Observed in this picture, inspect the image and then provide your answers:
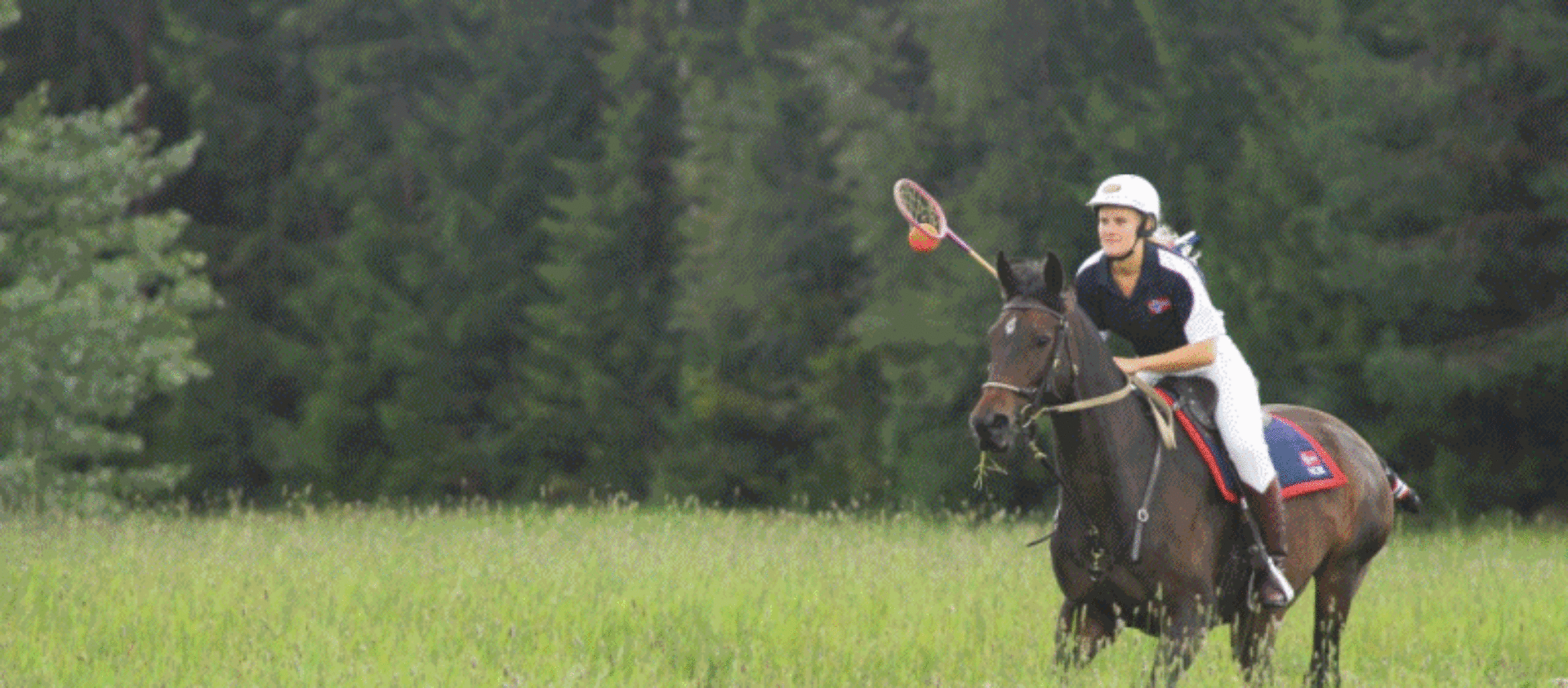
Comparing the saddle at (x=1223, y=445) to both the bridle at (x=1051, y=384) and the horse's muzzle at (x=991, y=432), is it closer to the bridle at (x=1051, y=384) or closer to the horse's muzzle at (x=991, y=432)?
the bridle at (x=1051, y=384)

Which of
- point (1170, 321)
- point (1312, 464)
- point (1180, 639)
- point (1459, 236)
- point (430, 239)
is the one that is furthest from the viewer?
point (430, 239)

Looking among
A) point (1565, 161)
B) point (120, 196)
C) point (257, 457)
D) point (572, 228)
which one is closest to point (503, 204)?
point (572, 228)

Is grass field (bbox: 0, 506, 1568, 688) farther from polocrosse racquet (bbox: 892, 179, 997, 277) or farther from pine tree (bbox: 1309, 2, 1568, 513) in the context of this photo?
pine tree (bbox: 1309, 2, 1568, 513)

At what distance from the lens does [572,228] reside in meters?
42.6

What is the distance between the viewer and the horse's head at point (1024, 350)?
752 centimetres

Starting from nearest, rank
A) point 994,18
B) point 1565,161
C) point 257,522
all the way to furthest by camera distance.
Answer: point 257,522 → point 1565,161 → point 994,18

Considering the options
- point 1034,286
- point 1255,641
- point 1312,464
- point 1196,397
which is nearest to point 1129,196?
point 1034,286

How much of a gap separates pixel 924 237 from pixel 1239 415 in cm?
159

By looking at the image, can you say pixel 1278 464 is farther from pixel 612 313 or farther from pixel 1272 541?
pixel 612 313

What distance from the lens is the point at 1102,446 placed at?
841 cm

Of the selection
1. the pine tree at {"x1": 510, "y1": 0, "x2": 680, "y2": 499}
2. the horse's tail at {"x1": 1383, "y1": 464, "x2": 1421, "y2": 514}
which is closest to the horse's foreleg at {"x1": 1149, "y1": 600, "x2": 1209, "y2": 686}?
the horse's tail at {"x1": 1383, "y1": 464, "x2": 1421, "y2": 514}

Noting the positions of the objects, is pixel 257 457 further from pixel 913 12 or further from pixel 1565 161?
pixel 1565 161

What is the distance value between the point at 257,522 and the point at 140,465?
3106 centimetres

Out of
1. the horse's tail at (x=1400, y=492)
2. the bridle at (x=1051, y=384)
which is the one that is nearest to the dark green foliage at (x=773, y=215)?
the horse's tail at (x=1400, y=492)
